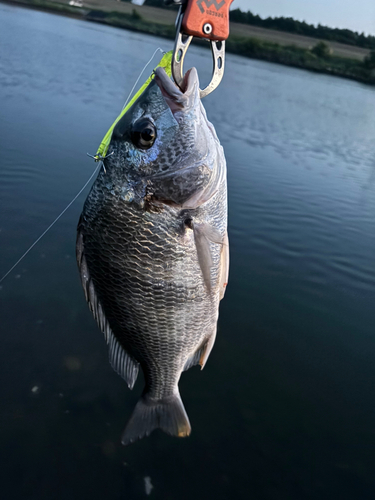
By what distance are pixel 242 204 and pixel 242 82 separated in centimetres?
1704

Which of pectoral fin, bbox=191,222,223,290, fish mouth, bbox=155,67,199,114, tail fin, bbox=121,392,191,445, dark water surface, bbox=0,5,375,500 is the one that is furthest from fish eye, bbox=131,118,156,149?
dark water surface, bbox=0,5,375,500

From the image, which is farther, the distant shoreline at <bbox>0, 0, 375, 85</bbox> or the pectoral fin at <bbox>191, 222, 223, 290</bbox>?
the distant shoreline at <bbox>0, 0, 375, 85</bbox>

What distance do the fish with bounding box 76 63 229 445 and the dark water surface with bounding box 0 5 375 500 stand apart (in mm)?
1051

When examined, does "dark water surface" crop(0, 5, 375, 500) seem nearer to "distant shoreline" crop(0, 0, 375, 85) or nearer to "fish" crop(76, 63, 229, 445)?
"fish" crop(76, 63, 229, 445)

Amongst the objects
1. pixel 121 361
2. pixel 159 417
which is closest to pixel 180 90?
pixel 121 361

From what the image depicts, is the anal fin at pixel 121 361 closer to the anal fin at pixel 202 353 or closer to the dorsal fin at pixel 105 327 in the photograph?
the dorsal fin at pixel 105 327

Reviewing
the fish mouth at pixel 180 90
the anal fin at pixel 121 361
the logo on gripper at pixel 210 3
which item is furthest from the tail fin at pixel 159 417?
the logo on gripper at pixel 210 3

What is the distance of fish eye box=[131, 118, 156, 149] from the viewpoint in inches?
54.3

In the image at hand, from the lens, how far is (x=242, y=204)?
5539 mm

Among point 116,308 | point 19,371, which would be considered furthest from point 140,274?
point 19,371

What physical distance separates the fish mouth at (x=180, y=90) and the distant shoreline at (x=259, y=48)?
135 feet

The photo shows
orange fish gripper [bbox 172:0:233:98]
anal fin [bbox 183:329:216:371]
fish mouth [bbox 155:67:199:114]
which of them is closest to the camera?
orange fish gripper [bbox 172:0:233:98]

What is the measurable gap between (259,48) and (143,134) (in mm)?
45733

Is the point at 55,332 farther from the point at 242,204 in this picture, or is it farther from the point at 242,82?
the point at 242,82
